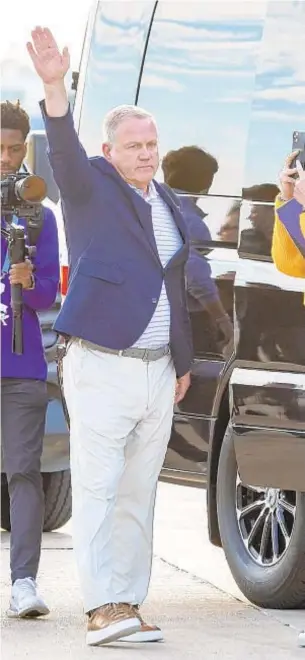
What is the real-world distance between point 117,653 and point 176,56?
2.60 metres

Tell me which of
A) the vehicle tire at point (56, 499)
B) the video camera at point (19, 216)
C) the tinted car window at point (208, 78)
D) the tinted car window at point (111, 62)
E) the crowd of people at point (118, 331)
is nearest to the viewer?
the crowd of people at point (118, 331)

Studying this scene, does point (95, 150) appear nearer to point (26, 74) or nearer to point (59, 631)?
point (59, 631)

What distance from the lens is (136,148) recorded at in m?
6.39

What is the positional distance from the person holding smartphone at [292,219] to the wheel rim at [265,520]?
0.76m

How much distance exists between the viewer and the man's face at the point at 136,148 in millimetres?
6375

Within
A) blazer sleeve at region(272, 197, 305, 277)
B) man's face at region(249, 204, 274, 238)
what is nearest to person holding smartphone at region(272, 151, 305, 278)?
blazer sleeve at region(272, 197, 305, 277)

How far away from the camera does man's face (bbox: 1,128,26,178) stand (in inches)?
276

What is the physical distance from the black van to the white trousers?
37 cm

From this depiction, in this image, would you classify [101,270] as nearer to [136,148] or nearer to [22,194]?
[136,148]

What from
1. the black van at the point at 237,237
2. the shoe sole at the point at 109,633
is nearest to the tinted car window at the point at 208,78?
the black van at the point at 237,237

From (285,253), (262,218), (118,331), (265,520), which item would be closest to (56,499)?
(265,520)

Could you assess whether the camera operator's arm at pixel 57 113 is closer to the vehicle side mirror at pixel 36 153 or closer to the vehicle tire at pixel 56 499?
the vehicle tire at pixel 56 499

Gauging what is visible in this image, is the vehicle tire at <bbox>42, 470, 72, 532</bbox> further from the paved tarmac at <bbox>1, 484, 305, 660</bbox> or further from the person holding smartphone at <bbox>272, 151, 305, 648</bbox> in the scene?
the person holding smartphone at <bbox>272, 151, 305, 648</bbox>

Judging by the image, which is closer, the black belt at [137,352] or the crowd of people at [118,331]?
the crowd of people at [118,331]
